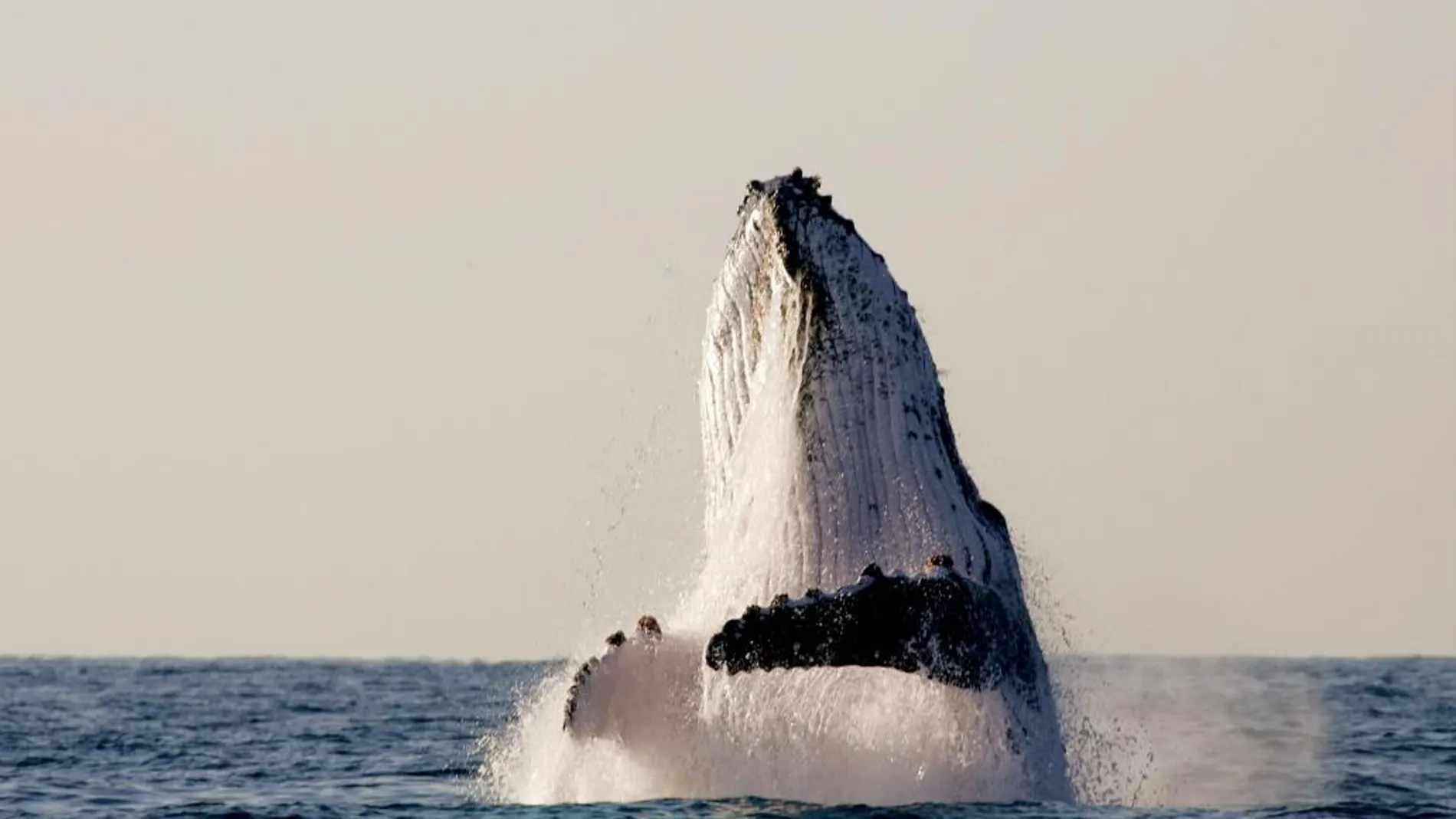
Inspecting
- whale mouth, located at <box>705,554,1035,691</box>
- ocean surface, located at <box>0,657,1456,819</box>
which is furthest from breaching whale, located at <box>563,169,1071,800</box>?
ocean surface, located at <box>0,657,1456,819</box>

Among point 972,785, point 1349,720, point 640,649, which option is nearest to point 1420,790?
point 972,785

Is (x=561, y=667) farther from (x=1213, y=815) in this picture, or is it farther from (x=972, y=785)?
(x=1213, y=815)

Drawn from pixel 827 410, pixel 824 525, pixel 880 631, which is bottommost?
pixel 880 631

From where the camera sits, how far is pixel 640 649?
45.2 feet

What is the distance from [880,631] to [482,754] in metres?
12.0

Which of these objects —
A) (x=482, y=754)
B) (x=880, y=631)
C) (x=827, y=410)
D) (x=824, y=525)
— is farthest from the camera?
(x=482, y=754)

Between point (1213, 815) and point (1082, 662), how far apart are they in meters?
1.34

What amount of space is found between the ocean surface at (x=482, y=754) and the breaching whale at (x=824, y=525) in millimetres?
676

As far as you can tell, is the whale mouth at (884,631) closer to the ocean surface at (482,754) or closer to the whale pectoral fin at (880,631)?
the whale pectoral fin at (880,631)

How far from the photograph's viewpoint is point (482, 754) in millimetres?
24797

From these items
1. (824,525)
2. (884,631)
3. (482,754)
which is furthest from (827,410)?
(482,754)

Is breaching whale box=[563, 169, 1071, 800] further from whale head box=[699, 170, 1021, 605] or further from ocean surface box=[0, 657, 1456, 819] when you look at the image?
ocean surface box=[0, 657, 1456, 819]

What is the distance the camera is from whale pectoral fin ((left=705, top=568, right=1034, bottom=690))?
13.2 metres

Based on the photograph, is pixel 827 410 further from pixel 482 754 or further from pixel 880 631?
pixel 482 754
